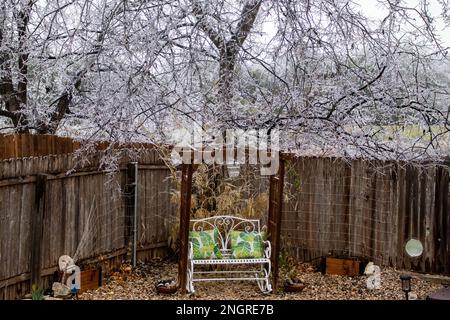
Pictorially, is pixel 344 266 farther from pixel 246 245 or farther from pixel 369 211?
pixel 246 245

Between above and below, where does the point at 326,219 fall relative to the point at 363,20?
below

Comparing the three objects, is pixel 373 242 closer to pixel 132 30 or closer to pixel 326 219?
pixel 326 219

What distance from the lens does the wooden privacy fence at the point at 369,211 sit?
6.41 metres

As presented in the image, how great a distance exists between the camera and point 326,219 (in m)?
7.01

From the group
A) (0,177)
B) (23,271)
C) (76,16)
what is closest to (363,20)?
(76,16)

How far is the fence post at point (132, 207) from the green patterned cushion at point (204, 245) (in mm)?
1082

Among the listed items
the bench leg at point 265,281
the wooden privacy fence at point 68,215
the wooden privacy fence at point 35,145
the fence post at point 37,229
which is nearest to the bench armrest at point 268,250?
the bench leg at point 265,281

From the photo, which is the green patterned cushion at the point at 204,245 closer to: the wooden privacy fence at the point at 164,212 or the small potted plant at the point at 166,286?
the small potted plant at the point at 166,286

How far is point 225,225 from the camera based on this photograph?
6695mm

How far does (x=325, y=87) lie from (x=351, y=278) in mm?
2277

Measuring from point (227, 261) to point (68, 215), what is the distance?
1714 millimetres

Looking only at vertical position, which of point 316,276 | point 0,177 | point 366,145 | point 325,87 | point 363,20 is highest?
point 363,20

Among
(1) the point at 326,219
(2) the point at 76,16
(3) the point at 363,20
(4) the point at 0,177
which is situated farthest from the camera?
(1) the point at 326,219

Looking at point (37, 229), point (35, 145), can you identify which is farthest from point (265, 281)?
point (35, 145)
